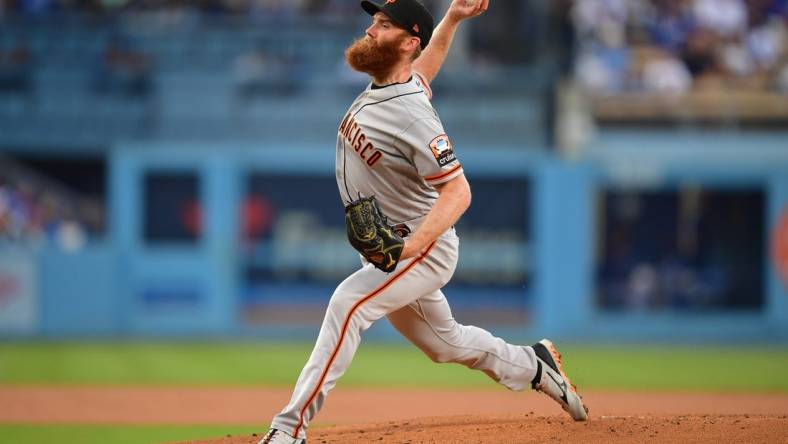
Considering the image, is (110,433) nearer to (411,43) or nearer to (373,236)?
(373,236)

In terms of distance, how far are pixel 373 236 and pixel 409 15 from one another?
0.96m

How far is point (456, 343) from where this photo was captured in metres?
5.27

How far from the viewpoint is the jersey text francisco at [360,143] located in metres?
4.88

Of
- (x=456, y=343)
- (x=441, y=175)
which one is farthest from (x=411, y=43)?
(x=456, y=343)

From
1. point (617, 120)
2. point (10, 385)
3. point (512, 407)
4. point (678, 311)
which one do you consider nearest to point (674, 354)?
point (678, 311)

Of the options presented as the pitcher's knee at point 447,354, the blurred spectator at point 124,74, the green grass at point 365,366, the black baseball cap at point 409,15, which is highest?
the blurred spectator at point 124,74

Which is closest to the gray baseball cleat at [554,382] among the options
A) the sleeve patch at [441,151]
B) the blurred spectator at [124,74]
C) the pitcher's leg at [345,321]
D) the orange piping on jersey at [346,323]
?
the pitcher's leg at [345,321]

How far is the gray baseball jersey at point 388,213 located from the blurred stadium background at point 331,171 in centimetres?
875

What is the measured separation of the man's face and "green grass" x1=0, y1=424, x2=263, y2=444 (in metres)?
2.87

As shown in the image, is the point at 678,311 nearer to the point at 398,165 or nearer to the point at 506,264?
the point at 506,264

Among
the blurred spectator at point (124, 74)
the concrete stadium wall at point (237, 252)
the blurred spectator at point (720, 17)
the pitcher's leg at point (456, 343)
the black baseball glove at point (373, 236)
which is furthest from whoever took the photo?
the blurred spectator at point (720, 17)

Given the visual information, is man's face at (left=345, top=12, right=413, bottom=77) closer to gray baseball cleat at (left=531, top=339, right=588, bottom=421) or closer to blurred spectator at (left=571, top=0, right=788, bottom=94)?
gray baseball cleat at (left=531, top=339, right=588, bottom=421)

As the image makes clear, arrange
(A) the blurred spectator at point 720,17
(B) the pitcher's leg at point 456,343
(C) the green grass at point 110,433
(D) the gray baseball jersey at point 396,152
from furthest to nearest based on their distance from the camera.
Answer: (A) the blurred spectator at point 720,17, (C) the green grass at point 110,433, (B) the pitcher's leg at point 456,343, (D) the gray baseball jersey at point 396,152

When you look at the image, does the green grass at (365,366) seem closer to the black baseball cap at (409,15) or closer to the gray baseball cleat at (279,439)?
the gray baseball cleat at (279,439)
